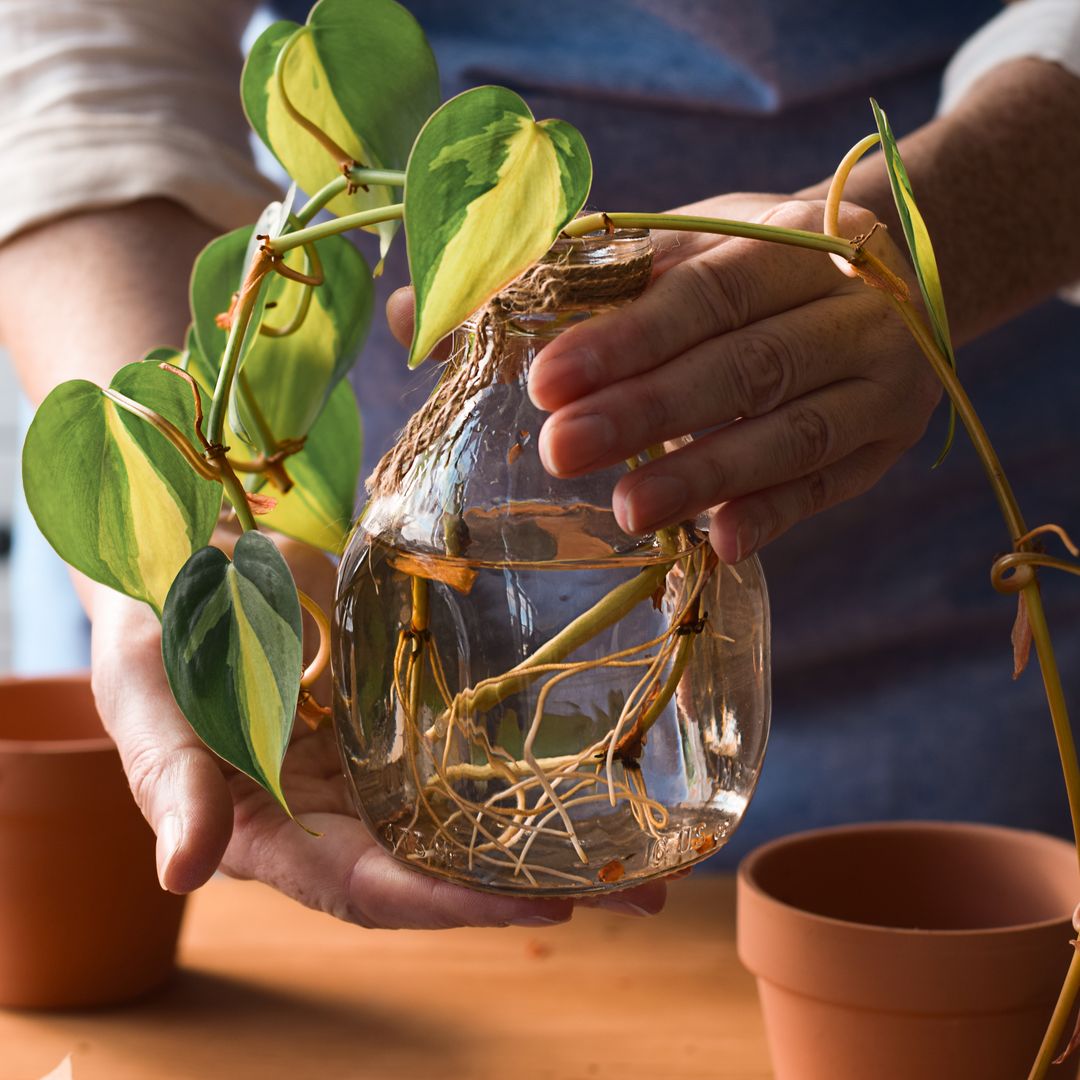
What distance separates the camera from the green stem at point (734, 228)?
11.5 inches

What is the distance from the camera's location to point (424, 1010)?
0.57 metres

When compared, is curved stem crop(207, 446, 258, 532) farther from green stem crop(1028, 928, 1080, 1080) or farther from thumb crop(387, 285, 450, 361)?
green stem crop(1028, 928, 1080, 1080)

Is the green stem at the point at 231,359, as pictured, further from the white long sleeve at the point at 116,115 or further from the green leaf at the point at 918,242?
the white long sleeve at the point at 116,115

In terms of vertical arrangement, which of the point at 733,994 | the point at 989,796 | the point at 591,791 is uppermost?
the point at 591,791

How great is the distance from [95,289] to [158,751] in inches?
12.2

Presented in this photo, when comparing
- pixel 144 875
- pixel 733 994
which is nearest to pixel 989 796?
pixel 733 994

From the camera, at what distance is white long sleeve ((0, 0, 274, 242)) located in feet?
2.21

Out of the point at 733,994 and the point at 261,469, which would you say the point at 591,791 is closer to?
the point at 261,469

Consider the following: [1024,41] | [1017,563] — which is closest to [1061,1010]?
[1017,563]

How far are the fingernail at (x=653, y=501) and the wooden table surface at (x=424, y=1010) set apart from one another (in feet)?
Answer: 0.93

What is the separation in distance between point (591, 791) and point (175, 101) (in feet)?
1.68

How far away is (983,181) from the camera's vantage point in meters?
0.64

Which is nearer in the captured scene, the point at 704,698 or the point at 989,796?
the point at 704,698

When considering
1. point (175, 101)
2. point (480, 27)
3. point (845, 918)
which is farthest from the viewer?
point (480, 27)
